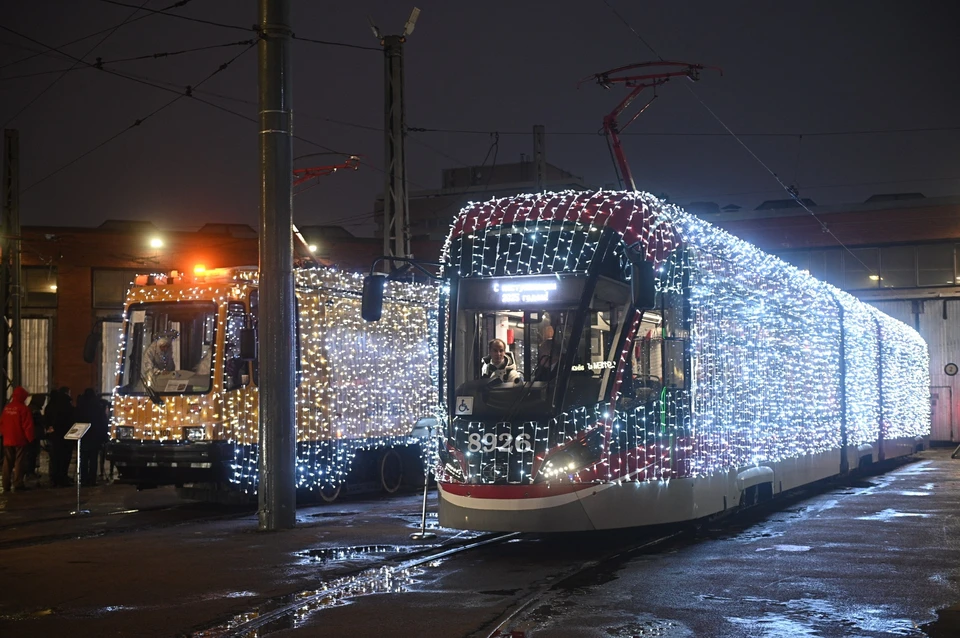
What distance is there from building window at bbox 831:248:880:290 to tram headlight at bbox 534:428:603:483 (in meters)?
33.9

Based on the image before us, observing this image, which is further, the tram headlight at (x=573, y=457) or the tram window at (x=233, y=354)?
the tram window at (x=233, y=354)

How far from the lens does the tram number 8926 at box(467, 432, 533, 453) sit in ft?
37.2

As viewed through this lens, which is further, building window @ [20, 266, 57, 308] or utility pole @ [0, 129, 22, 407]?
building window @ [20, 266, 57, 308]

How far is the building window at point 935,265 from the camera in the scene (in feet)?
137

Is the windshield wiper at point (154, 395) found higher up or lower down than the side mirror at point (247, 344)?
lower down

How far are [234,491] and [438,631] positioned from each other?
9878 mm

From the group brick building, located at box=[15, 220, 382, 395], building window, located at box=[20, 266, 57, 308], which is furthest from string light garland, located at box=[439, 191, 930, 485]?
building window, located at box=[20, 266, 57, 308]

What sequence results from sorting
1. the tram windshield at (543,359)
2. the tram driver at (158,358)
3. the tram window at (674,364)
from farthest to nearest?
1. the tram driver at (158,358)
2. the tram window at (674,364)
3. the tram windshield at (543,359)

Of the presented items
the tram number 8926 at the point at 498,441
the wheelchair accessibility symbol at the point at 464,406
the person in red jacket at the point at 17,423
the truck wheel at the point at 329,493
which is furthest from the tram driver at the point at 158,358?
the tram number 8926 at the point at 498,441

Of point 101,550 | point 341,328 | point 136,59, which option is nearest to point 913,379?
point 341,328

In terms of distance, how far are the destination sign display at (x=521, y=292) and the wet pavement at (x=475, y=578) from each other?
8.51 feet

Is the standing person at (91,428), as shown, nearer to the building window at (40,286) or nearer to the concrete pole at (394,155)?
the concrete pole at (394,155)

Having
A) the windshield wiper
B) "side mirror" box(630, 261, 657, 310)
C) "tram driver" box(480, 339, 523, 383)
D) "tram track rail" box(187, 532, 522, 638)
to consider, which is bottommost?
"tram track rail" box(187, 532, 522, 638)

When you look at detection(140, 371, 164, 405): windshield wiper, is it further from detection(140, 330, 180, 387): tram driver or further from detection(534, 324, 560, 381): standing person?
detection(534, 324, 560, 381): standing person
